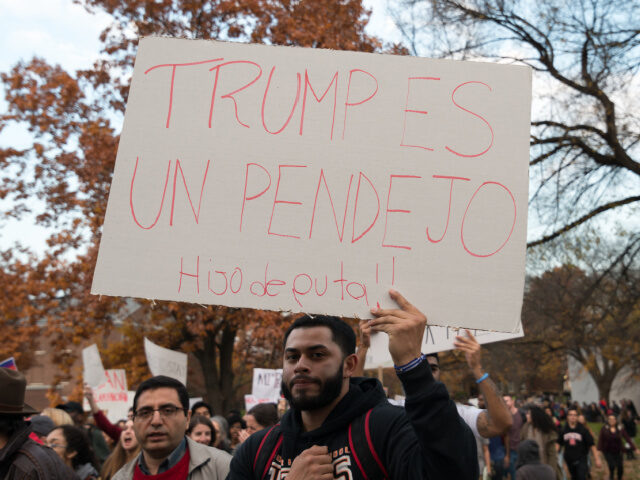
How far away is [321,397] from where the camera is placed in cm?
246

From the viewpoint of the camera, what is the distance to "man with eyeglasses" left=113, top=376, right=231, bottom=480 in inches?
140

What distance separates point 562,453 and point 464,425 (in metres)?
11.7

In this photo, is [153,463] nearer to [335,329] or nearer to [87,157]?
[335,329]

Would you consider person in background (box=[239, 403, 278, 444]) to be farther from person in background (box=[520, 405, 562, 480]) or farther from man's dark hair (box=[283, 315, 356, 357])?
person in background (box=[520, 405, 562, 480])

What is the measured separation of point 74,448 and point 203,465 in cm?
213

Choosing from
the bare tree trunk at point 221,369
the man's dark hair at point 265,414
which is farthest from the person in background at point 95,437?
the bare tree trunk at point 221,369

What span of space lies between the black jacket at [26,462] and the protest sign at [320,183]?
3.78 feet

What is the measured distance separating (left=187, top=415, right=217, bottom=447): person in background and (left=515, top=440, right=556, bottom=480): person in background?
2.65m

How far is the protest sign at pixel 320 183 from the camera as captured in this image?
2590 millimetres

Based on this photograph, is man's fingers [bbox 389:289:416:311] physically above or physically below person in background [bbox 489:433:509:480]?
above

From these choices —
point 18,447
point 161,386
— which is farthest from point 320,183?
point 18,447

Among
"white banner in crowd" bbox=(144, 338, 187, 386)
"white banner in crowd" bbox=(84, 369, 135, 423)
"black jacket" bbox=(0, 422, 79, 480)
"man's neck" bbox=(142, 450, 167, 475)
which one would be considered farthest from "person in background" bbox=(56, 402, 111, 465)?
"black jacket" bbox=(0, 422, 79, 480)

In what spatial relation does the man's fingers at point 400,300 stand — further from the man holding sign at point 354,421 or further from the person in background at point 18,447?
the person in background at point 18,447

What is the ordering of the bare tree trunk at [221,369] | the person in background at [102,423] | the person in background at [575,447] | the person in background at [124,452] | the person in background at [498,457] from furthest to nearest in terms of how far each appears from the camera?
1. the bare tree trunk at [221,369]
2. the person in background at [575,447]
3. the person in background at [498,457]
4. the person in background at [102,423]
5. the person in background at [124,452]
